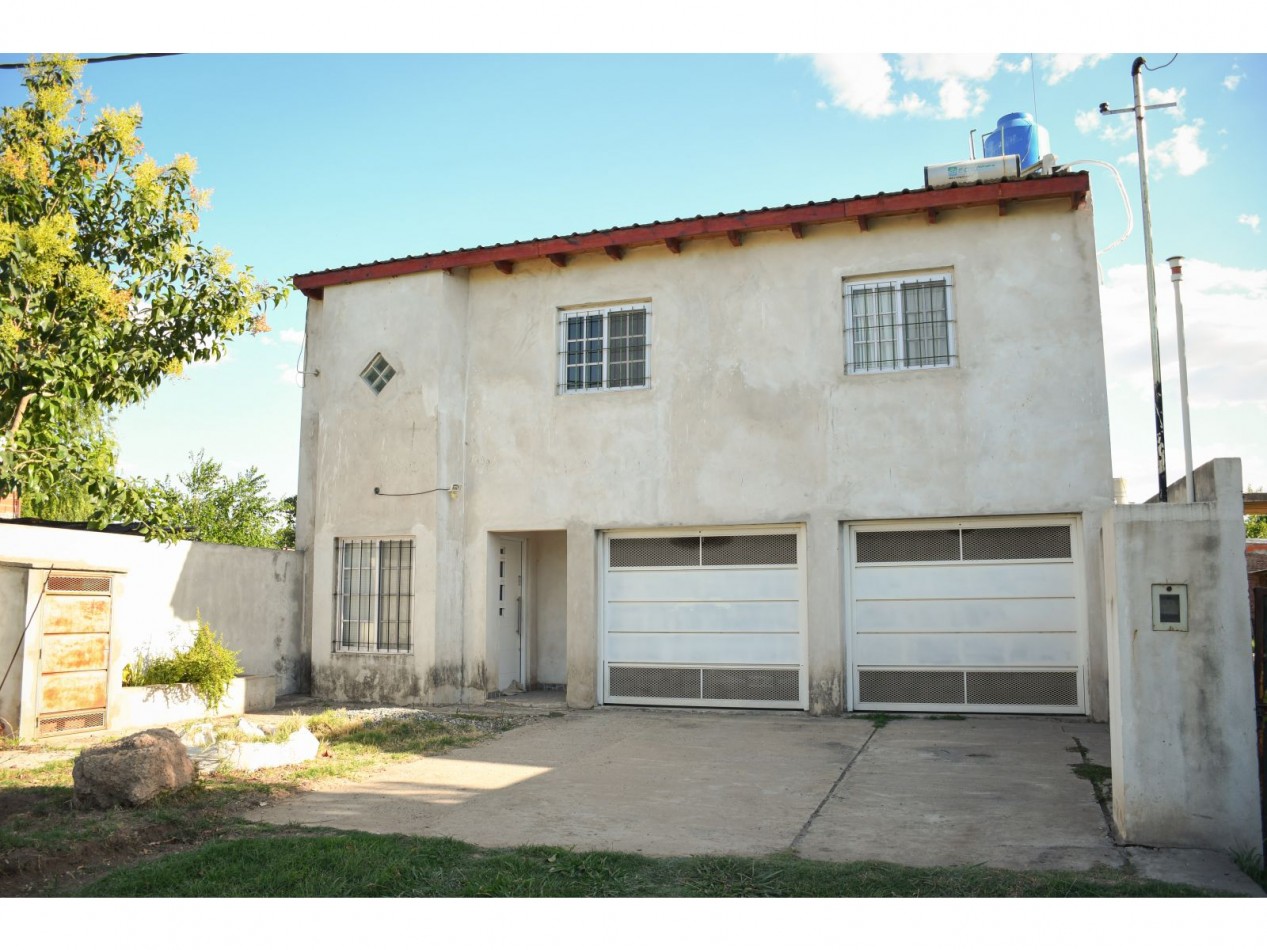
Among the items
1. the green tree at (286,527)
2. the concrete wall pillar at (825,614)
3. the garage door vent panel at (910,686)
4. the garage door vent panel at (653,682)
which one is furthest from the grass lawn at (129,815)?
the green tree at (286,527)

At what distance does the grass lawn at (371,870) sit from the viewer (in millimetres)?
4938

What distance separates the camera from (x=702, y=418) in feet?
42.0

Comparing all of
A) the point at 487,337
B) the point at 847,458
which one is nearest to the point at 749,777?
the point at 847,458

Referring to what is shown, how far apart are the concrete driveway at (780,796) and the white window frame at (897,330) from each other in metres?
4.31

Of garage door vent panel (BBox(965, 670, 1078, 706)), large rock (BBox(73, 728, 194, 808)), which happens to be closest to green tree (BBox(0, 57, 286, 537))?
large rock (BBox(73, 728, 194, 808))

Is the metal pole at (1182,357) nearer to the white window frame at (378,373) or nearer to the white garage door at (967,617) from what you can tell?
the white garage door at (967,617)

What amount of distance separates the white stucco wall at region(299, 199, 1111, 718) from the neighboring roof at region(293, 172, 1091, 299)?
0.71 feet

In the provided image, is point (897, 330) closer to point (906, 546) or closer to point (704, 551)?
point (906, 546)

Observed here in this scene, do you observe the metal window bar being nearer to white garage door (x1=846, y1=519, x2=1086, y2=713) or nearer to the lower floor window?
white garage door (x1=846, y1=519, x2=1086, y2=713)

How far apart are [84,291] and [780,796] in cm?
625

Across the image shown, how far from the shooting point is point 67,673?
33.4 feet

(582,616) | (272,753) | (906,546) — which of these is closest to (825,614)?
(906,546)

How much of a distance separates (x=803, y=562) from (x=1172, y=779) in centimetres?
673

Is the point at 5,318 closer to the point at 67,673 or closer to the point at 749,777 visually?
the point at 67,673
